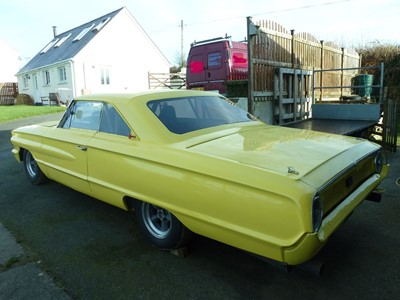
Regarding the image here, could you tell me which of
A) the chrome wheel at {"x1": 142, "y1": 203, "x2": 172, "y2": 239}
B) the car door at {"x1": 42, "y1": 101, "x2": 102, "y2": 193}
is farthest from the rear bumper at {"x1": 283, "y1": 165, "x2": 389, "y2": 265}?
the car door at {"x1": 42, "y1": 101, "x2": 102, "y2": 193}

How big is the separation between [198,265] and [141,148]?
1137 mm

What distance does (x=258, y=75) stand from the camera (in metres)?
7.44

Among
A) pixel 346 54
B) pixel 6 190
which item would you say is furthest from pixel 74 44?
pixel 6 190

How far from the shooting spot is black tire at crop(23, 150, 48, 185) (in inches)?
202

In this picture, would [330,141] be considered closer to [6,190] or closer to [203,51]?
[6,190]

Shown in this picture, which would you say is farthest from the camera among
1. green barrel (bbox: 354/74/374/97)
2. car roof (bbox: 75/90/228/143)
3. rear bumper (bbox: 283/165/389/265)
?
green barrel (bbox: 354/74/374/97)

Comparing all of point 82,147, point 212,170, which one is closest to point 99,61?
point 82,147

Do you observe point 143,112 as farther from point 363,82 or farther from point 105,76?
point 105,76

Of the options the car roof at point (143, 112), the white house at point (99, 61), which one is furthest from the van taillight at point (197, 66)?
the white house at point (99, 61)

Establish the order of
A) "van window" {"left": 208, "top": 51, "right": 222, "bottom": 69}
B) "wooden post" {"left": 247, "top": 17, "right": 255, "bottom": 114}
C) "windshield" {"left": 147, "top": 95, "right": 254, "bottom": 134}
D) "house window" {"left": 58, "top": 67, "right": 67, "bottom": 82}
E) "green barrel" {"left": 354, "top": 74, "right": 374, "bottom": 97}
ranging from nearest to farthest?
1. "windshield" {"left": 147, "top": 95, "right": 254, "bottom": 134}
2. "wooden post" {"left": 247, "top": 17, "right": 255, "bottom": 114}
3. "van window" {"left": 208, "top": 51, "right": 222, "bottom": 69}
4. "green barrel" {"left": 354, "top": 74, "right": 374, "bottom": 97}
5. "house window" {"left": 58, "top": 67, "right": 67, "bottom": 82}

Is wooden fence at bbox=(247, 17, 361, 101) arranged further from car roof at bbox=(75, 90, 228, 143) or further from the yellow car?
car roof at bbox=(75, 90, 228, 143)

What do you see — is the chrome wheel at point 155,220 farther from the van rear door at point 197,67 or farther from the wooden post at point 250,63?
the van rear door at point 197,67

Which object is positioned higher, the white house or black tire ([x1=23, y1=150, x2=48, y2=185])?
the white house

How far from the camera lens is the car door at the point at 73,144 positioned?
3723 mm
